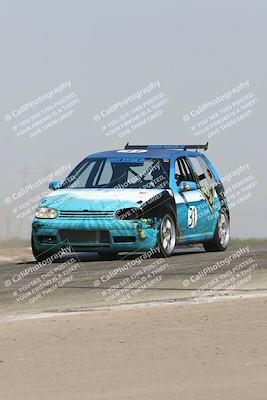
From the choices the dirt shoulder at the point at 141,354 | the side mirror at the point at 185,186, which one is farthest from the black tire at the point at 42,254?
the dirt shoulder at the point at 141,354

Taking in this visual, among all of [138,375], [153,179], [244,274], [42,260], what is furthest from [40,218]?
[138,375]

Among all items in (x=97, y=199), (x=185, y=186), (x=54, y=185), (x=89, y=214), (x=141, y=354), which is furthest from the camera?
(x=54, y=185)

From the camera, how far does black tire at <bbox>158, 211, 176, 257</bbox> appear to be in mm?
17672

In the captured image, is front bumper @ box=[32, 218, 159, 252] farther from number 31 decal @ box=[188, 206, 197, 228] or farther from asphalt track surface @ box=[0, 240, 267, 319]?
number 31 decal @ box=[188, 206, 197, 228]

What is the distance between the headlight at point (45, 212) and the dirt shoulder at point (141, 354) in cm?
540

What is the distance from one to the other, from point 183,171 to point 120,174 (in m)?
1.33

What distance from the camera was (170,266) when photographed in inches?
654

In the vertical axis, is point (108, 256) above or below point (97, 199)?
below

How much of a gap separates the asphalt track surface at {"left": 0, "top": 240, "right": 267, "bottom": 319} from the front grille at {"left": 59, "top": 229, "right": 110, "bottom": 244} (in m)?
0.34

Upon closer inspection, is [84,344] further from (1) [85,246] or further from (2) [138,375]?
(1) [85,246]

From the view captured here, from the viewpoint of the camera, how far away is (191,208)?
1872 cm

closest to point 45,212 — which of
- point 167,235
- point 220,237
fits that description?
point 167,235

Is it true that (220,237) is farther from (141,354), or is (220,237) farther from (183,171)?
(141,354)

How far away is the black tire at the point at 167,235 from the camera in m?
17.7
